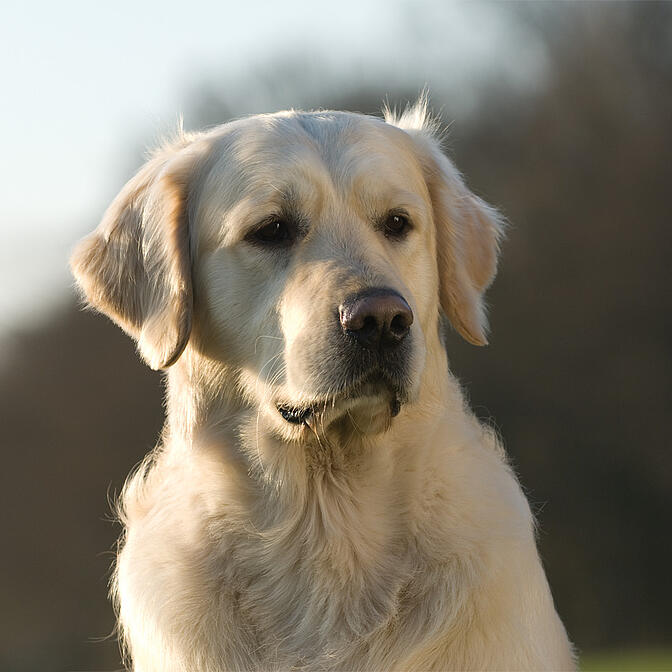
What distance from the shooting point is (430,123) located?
5.11 m

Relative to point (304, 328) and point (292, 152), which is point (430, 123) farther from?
point (304, 328)

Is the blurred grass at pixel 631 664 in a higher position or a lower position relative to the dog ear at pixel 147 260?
lower

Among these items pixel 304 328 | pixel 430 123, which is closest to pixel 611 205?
pixel 430 123

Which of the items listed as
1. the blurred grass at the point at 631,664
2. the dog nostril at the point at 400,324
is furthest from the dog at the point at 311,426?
the blurred grass at the point at 631,664

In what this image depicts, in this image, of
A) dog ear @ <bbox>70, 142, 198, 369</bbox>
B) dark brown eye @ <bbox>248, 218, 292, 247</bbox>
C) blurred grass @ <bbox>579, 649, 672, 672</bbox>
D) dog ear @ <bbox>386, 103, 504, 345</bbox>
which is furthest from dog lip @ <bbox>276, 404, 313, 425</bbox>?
blurred grass @ <bbox>579, 649, 672, 672</bbox>

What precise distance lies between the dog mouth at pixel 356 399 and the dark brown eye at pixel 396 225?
2.15ft

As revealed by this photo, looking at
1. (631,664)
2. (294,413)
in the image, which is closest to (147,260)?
(294,413)

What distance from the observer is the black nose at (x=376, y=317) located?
12.2 ft

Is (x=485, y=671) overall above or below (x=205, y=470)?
below

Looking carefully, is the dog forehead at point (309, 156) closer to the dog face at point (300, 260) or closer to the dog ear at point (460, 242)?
the dog face at point (300, 260)

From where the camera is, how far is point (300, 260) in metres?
4.07

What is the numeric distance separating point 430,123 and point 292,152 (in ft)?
3.48

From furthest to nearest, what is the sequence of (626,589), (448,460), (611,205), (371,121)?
(611,205) → (626,589) → (371,121) → (448,460)

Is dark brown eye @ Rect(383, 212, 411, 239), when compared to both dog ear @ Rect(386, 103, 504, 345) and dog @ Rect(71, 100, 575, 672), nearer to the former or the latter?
dog @ Rect(71, 100, 575, 672)
